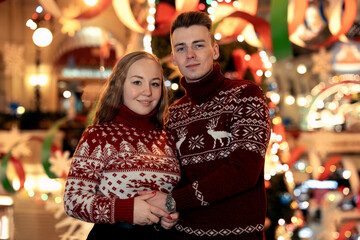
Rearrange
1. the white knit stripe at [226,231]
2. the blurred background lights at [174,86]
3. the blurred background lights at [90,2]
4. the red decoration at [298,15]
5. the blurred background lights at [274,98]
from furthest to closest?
the blurred background lights at [274,98] < the blurred background lights at [174,86] < the blurred background lights at [90,2] < the red decoration at [298,15] < the white knit stripe at [226,231]

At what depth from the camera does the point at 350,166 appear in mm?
5105

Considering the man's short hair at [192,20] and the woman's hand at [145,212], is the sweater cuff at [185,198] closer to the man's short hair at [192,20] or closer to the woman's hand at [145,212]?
the woman's hand at [145,212]

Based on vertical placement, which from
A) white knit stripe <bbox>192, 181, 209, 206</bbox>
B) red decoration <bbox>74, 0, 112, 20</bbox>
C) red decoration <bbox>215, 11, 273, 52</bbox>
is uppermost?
red decoration <bbox>74, 0, 112, 20</bbox>

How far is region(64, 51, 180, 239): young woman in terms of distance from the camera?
2.00 m

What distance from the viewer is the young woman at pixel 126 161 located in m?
2.00

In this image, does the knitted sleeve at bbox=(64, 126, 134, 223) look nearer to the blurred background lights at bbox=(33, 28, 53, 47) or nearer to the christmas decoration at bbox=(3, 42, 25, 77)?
the blurred background lights at bbox=(33, 28, 53, 47)

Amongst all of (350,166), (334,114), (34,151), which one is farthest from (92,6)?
(34,151)

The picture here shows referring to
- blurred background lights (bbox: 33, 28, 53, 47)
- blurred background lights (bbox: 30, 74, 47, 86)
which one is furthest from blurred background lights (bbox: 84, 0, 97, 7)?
blurred background lights (bbox: 30, 74, 47, 86)

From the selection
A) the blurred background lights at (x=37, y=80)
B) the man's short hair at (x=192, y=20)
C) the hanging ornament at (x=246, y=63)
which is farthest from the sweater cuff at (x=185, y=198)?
the blurred background lights at (x=37, y=80)

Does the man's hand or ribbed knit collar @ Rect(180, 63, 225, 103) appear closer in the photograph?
the man's hand

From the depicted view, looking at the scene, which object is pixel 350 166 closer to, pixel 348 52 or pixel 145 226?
pixel 145 226

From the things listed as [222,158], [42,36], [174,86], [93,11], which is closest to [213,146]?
[222,158]

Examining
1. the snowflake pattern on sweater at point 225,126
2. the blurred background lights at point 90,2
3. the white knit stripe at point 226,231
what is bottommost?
the white knit stripe at point 226,231

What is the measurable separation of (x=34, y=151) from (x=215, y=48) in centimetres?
973
